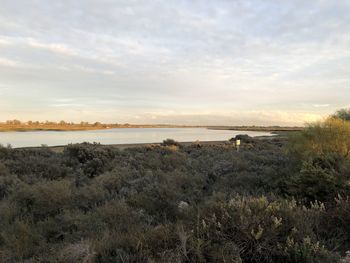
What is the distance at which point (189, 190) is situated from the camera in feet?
35.0

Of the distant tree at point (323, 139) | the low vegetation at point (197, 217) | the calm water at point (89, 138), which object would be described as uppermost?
the distant tree at point (323, 139)

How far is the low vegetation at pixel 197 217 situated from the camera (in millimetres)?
4848

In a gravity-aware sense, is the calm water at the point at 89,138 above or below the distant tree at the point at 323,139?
below

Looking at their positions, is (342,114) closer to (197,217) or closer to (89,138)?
(197,217)

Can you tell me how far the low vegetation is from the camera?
15.9 feet

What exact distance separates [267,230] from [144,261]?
5.62 ft

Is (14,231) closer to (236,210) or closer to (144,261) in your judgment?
(144,261)

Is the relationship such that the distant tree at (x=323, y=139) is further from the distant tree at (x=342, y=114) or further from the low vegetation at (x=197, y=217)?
the distant tree at (x=342, y=114)

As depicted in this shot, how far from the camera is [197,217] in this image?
5750 millimetres

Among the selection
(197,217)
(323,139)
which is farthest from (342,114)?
(197,217)

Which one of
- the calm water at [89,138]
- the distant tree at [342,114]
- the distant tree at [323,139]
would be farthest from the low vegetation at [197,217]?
the calm water at [89,138]

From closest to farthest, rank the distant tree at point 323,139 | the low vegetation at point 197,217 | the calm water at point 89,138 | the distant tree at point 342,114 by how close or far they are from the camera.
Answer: the low vegetation at point 197,217
the distant tree at point 323,139
the distant tree at point 342,114
the calm water at point 89,138

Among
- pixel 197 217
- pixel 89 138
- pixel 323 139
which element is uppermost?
pixel 323 139

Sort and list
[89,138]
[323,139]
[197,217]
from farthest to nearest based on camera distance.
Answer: [89,138] < [323,139] < [197,217]
